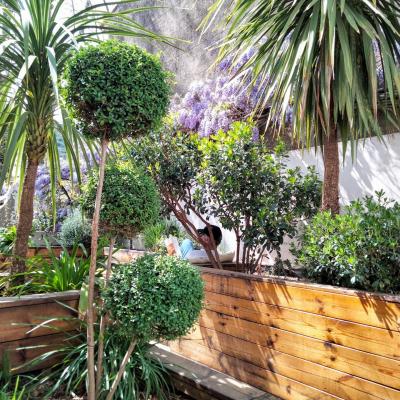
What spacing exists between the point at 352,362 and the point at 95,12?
7.89 ft

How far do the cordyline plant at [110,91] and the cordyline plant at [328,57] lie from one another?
2.84 ft

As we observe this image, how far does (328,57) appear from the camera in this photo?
6.90ft

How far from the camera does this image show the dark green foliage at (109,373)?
2047 mm

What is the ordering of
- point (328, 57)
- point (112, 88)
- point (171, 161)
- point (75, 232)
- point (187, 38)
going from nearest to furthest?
point (112, 88) → point (328, 57) → point (171, 161) → point (75, 232) → point (187, 38)

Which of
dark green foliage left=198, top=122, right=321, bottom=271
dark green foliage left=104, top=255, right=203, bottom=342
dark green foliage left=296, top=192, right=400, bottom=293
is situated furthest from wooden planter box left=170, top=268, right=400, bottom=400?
dark green foliage left=104, top=255, right=203, bottom=342

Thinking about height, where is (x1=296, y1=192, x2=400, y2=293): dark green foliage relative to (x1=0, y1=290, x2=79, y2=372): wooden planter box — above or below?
above

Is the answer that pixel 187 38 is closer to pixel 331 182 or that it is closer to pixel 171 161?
pixel 171 161

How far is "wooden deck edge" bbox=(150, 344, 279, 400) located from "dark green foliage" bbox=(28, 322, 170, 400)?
0.10 metres

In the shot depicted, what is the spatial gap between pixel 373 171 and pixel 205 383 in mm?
2295

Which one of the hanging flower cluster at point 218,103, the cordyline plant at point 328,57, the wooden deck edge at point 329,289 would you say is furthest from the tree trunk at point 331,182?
the hanging flower cluster at point 218,103

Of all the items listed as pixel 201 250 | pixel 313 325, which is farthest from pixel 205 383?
pixel 201 250

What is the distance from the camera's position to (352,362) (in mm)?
1734

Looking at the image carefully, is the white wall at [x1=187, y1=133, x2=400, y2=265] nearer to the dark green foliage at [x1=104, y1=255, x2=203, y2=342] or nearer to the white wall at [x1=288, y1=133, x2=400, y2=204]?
the white wall at [x1=288, y1=133, x2=400, y2=204]

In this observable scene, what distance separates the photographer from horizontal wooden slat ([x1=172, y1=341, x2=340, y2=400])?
1948mm
